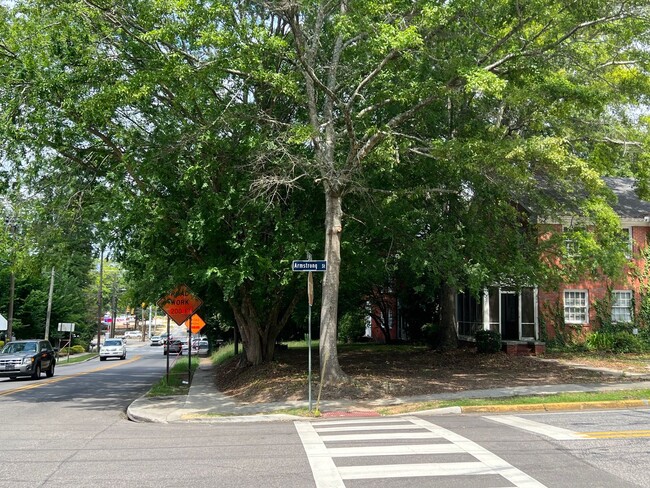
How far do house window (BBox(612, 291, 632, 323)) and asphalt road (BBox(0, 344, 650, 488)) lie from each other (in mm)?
17606

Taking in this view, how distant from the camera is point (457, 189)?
60.2ft

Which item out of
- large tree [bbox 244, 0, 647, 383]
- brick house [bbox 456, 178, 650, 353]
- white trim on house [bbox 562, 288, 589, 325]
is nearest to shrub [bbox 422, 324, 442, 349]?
brick house [bbox 456, 178, 650, 353]

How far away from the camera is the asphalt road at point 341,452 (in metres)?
6.68

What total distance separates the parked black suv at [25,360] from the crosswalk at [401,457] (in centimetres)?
1877

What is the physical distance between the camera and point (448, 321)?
2669 centimetres

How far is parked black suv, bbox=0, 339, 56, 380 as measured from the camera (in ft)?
80.8

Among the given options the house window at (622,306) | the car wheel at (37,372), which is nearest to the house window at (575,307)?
the house window at (622,306)

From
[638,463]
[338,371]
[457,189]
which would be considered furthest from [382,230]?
[638,463]


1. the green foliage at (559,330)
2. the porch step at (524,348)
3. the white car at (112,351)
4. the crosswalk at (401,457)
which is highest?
the green foliage at (559,330)

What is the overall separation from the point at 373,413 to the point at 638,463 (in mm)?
6065

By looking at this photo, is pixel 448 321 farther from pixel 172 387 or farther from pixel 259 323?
pixel 172 387

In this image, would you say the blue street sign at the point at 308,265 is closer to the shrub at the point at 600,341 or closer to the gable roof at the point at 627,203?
the shrub at the point at 600,341

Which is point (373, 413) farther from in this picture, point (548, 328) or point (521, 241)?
point (548, 328)

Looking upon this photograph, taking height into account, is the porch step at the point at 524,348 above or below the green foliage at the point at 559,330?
below
